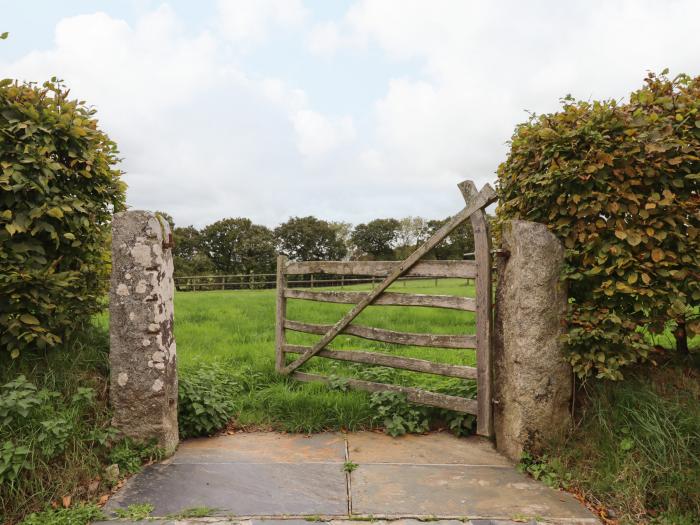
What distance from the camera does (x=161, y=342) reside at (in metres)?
4.26

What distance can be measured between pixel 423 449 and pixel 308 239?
48.9 meters

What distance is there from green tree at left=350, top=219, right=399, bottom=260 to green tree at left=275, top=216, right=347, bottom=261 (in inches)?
157

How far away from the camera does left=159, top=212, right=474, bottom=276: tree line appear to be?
→ 152 feet

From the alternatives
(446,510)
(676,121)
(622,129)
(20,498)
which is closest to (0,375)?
(20,498)

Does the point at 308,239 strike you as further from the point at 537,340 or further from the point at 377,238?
the point at 537,340

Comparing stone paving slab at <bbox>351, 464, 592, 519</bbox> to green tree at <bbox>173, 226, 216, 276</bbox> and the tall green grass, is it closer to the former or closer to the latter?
the tall green grass

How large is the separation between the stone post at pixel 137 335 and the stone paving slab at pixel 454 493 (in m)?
1.85

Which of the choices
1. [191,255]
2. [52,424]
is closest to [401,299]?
[52,424]

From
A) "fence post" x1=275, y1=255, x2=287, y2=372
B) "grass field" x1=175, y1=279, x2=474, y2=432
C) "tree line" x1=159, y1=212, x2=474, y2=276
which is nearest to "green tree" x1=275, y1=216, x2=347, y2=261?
"tree line" x1=159, y1=212, x2=474, y2=276

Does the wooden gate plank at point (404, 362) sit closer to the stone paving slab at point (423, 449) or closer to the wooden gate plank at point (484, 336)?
the wooden gate plank at point (484, 336)

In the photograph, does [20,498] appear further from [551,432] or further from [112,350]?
[551,432]

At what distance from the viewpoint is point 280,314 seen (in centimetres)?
629

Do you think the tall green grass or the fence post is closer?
the tall green grass

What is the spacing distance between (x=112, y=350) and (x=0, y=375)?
922mm
